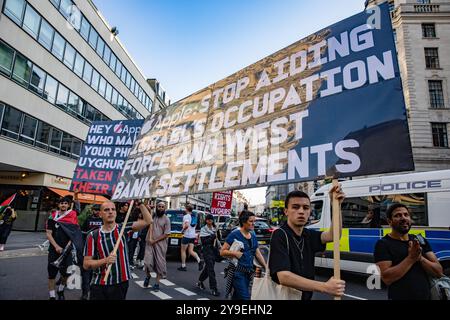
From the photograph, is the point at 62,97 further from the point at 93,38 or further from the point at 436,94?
the point at 436,94

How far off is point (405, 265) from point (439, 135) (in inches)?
1056

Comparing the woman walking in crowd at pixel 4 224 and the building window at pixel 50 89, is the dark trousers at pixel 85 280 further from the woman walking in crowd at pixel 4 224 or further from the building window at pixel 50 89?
the building window at pixel 50 89

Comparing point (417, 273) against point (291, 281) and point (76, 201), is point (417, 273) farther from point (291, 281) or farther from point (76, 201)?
point (76, 201)

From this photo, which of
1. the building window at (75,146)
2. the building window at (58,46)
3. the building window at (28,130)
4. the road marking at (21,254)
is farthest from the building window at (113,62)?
the road marking at (21,254)

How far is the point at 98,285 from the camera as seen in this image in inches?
131

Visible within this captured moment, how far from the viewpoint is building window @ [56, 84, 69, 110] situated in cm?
2146

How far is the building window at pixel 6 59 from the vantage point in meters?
16.3

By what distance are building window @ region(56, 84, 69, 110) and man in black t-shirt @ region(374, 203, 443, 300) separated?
23810 mm

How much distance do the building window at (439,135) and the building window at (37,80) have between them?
30260mm

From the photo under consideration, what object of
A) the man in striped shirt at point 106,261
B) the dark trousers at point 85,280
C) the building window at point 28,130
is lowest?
the dark trousers at point 85,280

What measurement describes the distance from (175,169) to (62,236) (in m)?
3.14

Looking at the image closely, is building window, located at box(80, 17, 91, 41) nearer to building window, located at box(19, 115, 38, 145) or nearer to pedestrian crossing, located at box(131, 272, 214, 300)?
building window, located at box(19, 115, 38, 145)

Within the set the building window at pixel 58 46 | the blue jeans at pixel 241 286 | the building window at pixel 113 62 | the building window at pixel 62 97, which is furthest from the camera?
the building window at pixel 113 62

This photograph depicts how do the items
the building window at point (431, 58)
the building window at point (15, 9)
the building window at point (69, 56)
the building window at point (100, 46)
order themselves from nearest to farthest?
1. the building window at point (15, 9)
2. the building window at point (69, 56)
3. the building window at point (431, 58)
4. the building window at point (100, 46)
